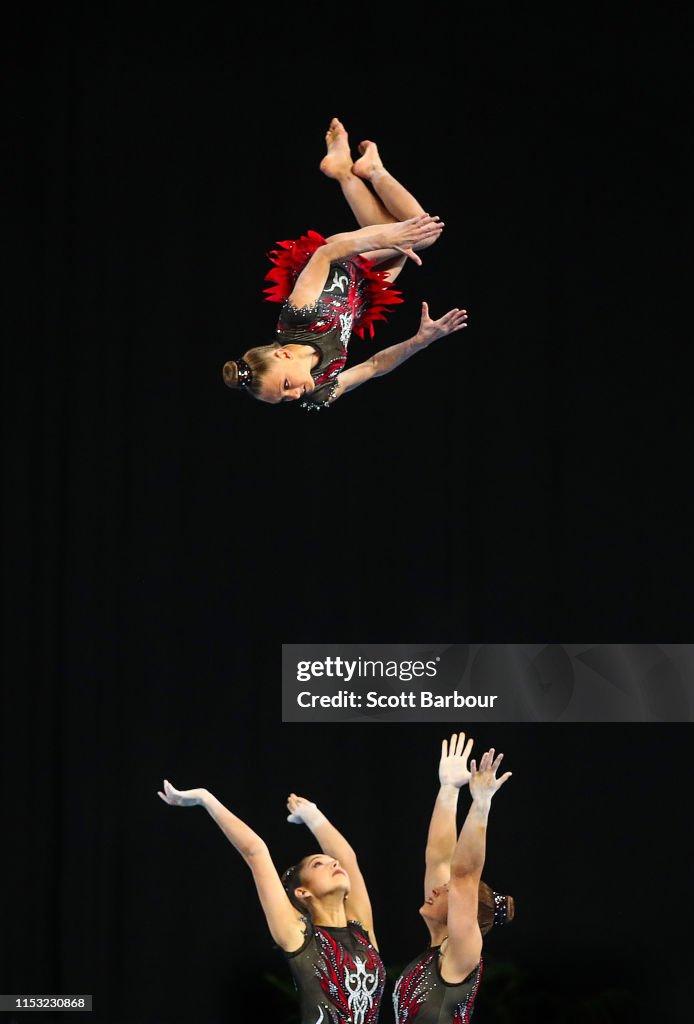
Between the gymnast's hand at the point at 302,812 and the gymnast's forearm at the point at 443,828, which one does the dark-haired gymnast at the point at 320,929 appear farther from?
the gymnast's forearm at the point at 443,828

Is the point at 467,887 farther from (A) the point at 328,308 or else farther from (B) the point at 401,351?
(A) the point at 328,308

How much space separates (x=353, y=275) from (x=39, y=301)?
954 millimetres

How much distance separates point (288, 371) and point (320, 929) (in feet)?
4.87

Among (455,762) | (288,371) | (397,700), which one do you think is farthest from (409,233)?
(455,762)

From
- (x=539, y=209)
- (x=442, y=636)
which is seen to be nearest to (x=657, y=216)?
(x=539, y=209)

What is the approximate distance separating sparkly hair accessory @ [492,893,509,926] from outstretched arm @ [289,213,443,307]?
65.9 inches

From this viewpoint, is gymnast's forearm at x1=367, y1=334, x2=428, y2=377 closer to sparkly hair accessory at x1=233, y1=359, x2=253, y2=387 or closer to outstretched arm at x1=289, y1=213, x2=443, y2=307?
outstretched arm at x1=289, y1=213, x2=443, y2=307

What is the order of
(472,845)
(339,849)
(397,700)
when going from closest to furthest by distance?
(472,845) < (339,849) < (397,700)

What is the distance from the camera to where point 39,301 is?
392cm

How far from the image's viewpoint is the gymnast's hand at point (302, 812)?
12.2ft

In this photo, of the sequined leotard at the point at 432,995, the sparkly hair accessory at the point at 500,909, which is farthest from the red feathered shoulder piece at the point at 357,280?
the sequined leotard at the point at 432,995

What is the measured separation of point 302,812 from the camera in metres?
3.73

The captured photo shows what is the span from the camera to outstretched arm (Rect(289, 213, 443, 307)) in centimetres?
356

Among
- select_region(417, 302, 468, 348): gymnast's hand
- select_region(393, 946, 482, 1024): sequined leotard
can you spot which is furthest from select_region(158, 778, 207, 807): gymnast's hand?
select_region(417, 302, 468, 348): gymnast's hand
